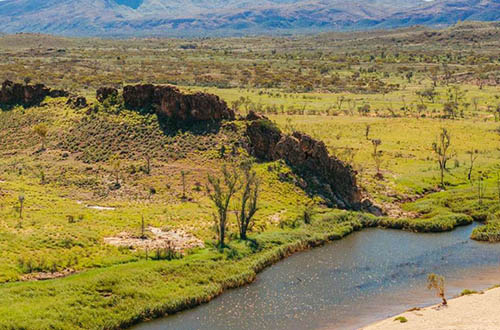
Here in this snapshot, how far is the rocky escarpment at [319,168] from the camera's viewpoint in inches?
2635

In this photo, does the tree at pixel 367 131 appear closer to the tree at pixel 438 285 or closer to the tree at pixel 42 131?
the tree at pixel 42 131

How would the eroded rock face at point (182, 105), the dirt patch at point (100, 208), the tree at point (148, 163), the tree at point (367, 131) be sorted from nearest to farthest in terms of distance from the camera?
the dirt patch at point (100, 208)
the tree at point (148, 163)
the eroded rock face at point (182, 105)
the tree at point (367, 131)

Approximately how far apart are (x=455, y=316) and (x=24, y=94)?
71879mm

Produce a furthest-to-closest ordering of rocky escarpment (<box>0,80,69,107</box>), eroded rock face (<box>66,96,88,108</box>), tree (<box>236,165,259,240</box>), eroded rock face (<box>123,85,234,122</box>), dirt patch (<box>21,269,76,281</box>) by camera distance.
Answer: rocky escarpment (<box>0,80,69,107</box>), eroded rock face (<box>66,96,88,108</box>), eroded rock face (<box>123,85,234,122</box>), tree (<box>236,165,259,240</box>), dirt patch (<box>21,269,76,281</box>)

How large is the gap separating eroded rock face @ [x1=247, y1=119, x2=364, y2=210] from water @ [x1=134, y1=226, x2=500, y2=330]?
677cm

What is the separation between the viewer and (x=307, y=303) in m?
44.0

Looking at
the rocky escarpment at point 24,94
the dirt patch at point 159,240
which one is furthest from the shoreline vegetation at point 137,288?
the rocky escarpment at point 24,94

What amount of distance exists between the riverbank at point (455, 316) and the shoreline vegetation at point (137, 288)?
12520 millimetres

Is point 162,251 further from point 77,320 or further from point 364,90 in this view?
point 364,90

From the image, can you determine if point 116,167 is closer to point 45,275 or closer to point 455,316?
point 45,275

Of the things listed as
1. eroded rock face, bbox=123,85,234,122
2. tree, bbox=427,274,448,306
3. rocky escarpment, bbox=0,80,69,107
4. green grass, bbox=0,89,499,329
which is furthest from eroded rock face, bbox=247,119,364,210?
rocky escarpment, bbox=0,80,69,107

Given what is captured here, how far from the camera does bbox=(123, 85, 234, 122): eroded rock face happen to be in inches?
2923

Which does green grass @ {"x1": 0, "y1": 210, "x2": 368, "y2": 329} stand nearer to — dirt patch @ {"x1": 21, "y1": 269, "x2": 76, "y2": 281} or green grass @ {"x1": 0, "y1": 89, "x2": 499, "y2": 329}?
green grass @ {"x1": 0, "y1": 89, "x2": 499, "y2": 329}

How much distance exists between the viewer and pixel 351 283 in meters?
48.2
